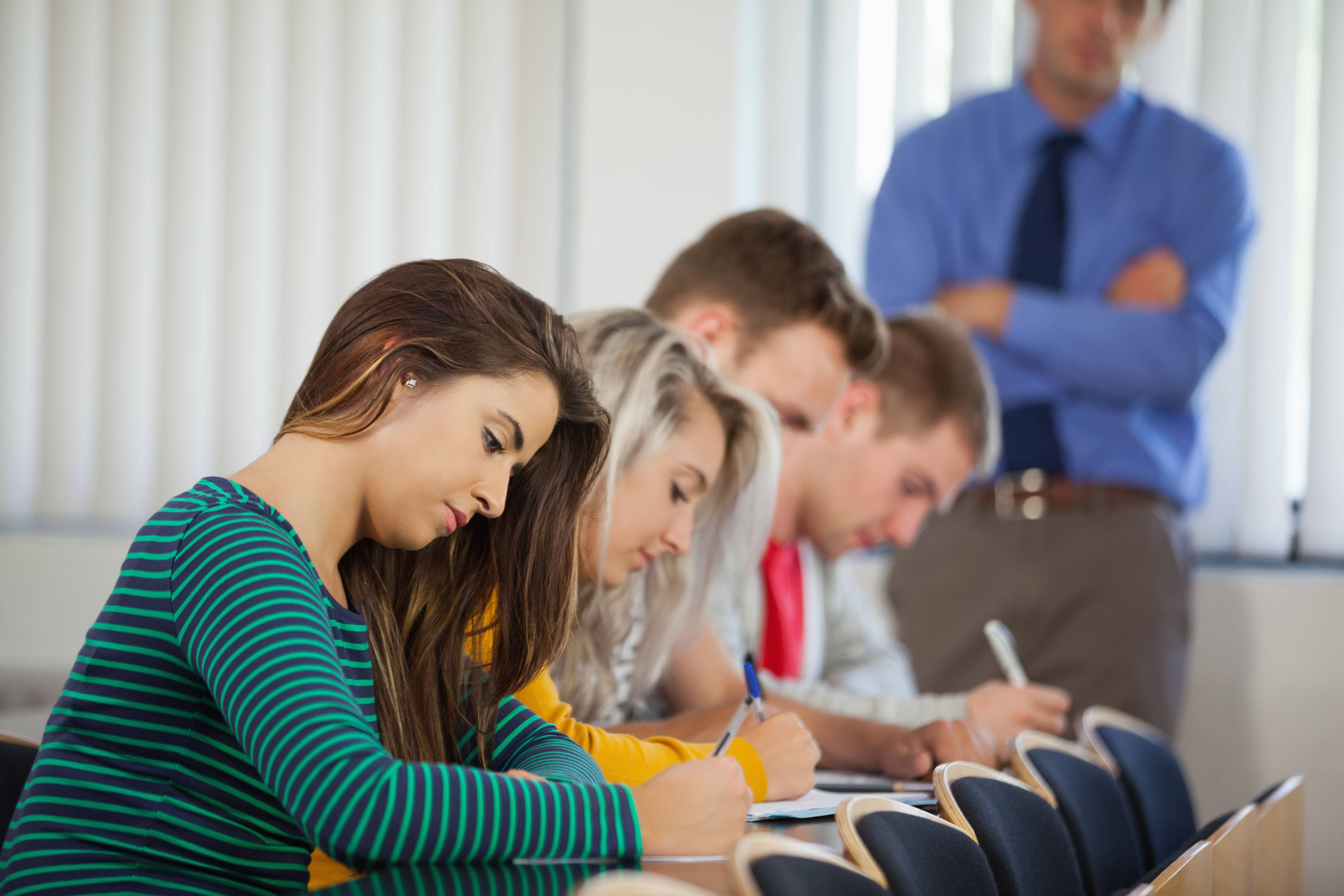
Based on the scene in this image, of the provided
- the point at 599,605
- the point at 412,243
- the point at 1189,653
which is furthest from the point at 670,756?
the point at 412,243

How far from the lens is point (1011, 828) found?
115cm

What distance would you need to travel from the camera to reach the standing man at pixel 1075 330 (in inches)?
106

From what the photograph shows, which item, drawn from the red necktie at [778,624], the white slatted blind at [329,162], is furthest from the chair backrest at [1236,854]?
the white slatted blind at [329,162]

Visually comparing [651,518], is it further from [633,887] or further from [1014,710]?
[633,887]

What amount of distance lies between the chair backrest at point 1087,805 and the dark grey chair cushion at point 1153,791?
9 cm

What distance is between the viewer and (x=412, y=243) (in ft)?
11.2

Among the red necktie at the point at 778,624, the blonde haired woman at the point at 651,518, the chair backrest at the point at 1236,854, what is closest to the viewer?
the chair backrest at the point at 1236,854

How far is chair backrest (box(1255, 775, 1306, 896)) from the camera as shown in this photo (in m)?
1.55

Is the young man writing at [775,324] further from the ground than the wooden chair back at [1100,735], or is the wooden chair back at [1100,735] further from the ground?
the young man writing at [775,324]

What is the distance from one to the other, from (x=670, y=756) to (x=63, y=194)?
3.05m

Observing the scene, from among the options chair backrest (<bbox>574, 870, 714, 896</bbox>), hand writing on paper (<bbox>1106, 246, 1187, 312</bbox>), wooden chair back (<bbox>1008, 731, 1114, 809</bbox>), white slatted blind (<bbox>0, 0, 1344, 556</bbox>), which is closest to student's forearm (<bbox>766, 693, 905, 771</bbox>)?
wooden chair back (<bbox>1008, 731, 1114, 809</bbox>)

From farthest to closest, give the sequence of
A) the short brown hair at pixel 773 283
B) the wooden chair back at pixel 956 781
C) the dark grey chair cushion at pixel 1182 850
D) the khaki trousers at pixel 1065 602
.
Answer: the khaki trousers at pixel 1065 602
the short brown hair at pixel 773 283
the dark grey chair cushion at pixel 1182 850
the wooden chair back at pixel 956 781

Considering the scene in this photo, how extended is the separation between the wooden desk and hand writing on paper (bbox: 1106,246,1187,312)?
7.62 feet

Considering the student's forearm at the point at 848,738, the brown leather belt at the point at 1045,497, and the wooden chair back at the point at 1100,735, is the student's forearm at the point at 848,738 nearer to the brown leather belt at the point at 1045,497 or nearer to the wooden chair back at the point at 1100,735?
the wooden chair back at the point at 1100,735
